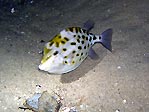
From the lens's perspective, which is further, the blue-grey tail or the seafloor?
the blue-grey tail

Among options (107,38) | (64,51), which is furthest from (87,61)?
(64,51)

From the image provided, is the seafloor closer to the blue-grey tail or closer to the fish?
the blue-grey tail

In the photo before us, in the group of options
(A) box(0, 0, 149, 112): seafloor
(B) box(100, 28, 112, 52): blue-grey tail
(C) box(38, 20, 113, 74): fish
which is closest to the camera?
(C) box(38, 20, 113, 74): fish

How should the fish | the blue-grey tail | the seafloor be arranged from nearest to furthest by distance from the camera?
the fish
the seafloor
the blue-grey tail

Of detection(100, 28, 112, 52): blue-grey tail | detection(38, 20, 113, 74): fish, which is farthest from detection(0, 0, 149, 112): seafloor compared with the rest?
detection(38, 20, 113, 74): fish

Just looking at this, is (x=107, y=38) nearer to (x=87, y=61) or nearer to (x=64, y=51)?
(x=87, y=61)

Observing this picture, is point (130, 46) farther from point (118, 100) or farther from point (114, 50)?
point (118, 100)

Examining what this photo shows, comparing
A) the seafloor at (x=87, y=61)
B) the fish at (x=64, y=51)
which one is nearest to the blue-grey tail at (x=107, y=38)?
the seafloor at (x=87, y=61)

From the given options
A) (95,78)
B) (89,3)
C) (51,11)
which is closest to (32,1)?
(51,11)
